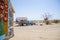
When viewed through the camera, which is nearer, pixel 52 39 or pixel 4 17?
pixel 4 17

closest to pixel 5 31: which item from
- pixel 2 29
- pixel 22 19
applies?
pixel 2 29

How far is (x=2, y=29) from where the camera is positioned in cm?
330

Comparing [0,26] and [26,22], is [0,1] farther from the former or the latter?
[26,22]

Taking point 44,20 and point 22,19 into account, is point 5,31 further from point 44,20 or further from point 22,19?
point 44,20

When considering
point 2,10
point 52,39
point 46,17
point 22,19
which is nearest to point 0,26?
point 2,10

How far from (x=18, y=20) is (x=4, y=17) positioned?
12.3m

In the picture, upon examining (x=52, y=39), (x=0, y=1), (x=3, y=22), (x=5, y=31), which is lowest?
(x=52, y=39)

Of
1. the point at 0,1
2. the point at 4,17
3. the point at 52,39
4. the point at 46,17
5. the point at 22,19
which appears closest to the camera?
the point at 0,1

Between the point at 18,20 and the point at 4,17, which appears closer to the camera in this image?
the point at 4,17

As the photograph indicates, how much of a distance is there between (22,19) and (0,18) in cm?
1209

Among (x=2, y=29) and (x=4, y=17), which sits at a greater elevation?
(x=4, y=17)

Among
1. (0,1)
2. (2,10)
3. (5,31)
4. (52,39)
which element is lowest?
(52,39)

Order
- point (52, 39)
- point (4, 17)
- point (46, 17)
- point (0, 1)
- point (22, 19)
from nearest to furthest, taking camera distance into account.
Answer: point (0, 1)
point (4, 17)
point (52, 39)
point (22, 19)
point (46, 17)

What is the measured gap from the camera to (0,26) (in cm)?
327
